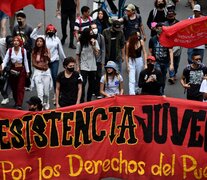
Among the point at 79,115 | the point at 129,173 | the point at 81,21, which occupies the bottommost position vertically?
the point at 129,173

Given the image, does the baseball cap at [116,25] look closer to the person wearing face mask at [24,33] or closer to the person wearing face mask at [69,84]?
the person wearing face mask at [24,33]

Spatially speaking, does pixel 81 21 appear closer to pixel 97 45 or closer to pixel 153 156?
pixel 97 45

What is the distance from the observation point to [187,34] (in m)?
12.7

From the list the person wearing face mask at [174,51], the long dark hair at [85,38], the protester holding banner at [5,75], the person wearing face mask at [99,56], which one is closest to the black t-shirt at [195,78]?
the person wearing face mask at [99,56]

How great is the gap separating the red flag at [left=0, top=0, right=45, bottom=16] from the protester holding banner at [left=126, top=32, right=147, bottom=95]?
2.38 meters

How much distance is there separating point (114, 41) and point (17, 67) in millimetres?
1828

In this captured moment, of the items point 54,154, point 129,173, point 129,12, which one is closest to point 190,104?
point 129,173

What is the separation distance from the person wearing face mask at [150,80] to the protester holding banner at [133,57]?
1213mm

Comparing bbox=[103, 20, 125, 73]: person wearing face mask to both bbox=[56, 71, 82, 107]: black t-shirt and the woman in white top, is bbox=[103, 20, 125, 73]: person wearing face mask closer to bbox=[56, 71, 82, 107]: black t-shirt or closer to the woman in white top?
the woman in white top

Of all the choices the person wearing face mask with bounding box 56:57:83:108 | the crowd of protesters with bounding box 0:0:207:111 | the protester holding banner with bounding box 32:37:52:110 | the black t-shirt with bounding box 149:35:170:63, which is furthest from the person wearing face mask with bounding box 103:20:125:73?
the person wearing face mask with bounding box 56:57:83:108

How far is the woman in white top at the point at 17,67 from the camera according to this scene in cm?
1418

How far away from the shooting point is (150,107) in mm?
10594

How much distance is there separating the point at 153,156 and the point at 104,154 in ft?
2.00

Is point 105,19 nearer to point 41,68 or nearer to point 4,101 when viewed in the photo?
point 41,68
